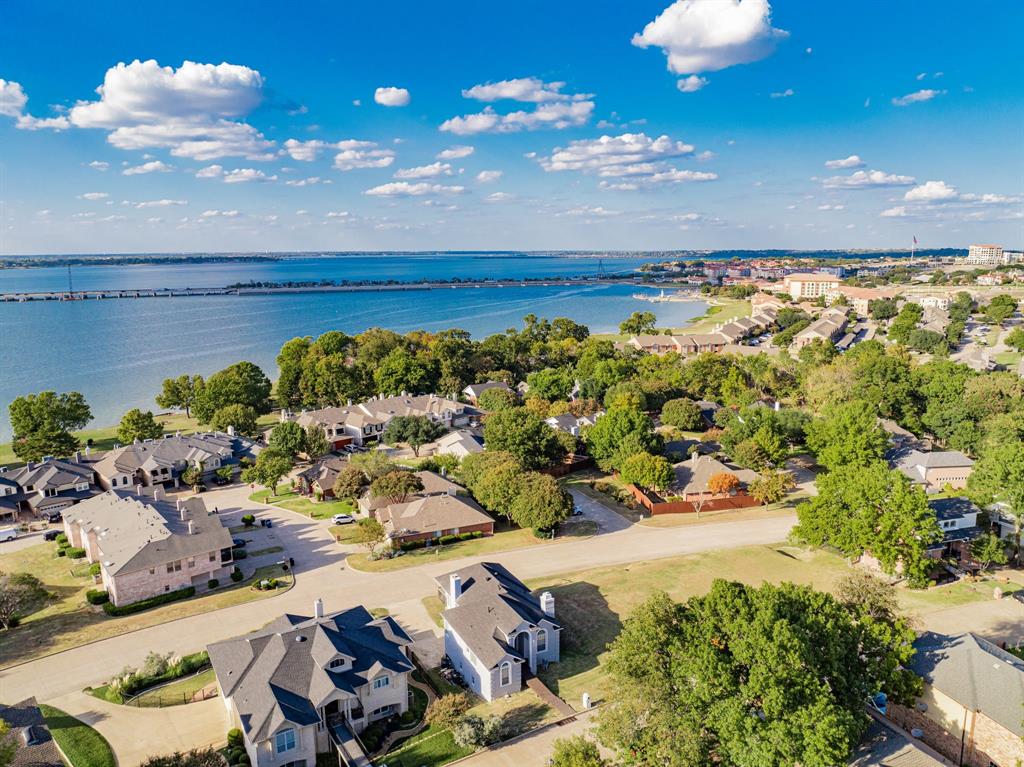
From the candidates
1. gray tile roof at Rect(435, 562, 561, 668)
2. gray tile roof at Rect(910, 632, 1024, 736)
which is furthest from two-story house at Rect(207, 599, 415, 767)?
gray tile roof at Rect(910, 632, 1024, 736)

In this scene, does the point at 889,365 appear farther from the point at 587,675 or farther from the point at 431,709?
the point at 431,709

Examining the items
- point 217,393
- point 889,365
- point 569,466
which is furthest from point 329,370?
point 889,365

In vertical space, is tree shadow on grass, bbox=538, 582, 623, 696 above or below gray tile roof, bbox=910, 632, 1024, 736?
below

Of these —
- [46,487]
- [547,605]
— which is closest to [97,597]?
[46,487]

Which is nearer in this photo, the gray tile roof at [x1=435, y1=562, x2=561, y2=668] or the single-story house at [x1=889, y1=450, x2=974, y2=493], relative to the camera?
the gray tile roof at [x1=435, y1=562, x2=561, y2=668]

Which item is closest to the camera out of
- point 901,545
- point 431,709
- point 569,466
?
point 431,709

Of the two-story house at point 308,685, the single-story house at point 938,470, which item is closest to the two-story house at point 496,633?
the two-story house at point 308,685

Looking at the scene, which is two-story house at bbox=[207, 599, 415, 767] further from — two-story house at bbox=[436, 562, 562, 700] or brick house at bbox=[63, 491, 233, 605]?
brick house at bbox=[63, 491, 233, 605]
